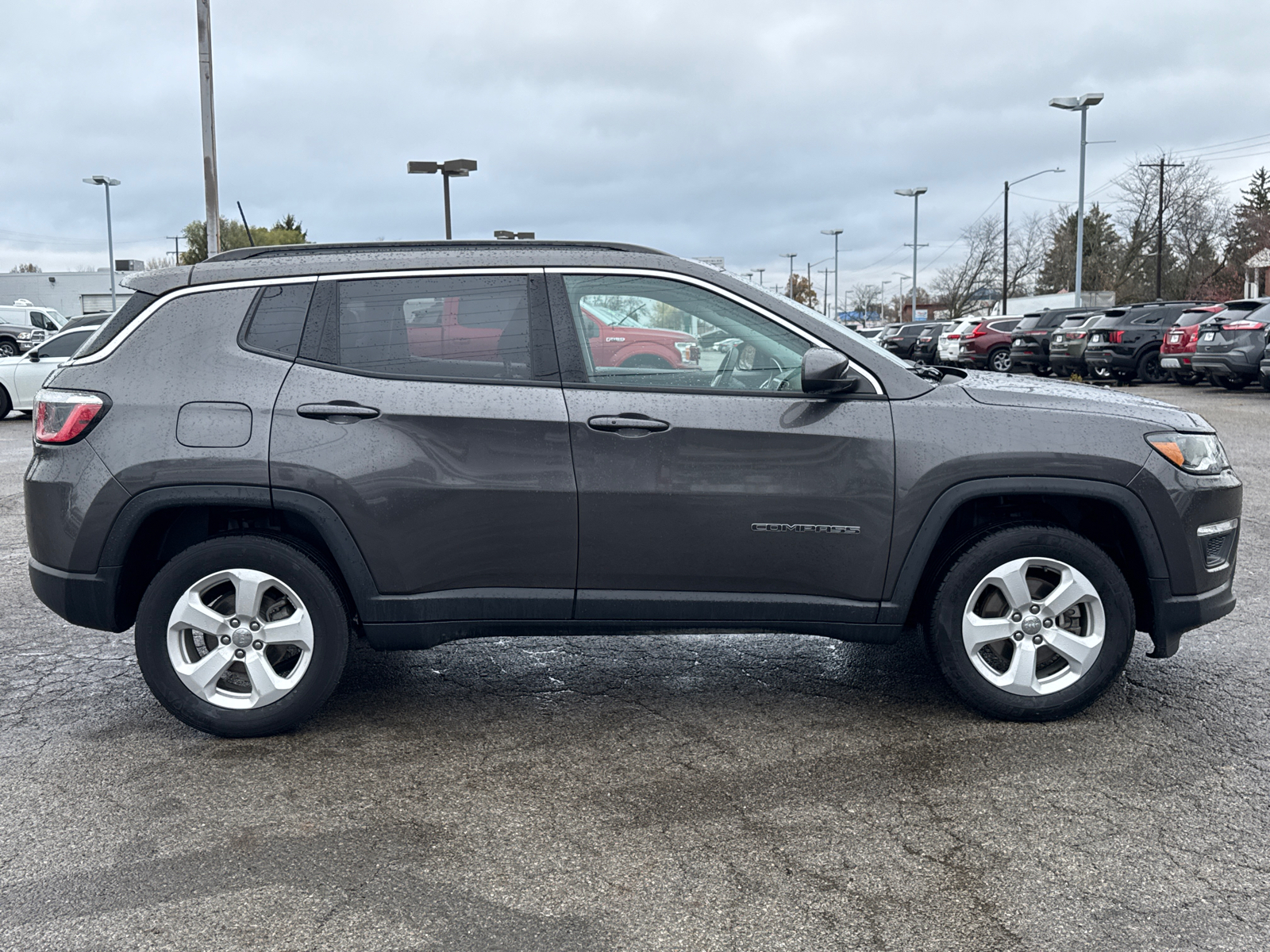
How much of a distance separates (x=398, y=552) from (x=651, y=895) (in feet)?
5.30

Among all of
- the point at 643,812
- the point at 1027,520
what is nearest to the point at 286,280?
the point at 643,812

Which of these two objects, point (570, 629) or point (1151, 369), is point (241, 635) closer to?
point (570, 629)

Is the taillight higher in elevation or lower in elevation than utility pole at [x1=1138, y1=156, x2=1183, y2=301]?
lower

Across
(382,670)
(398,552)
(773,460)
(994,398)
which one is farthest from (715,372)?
(382,670)

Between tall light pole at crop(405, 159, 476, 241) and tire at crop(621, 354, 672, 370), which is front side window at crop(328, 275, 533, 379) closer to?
tire at crop(621, 354, 672, 370)

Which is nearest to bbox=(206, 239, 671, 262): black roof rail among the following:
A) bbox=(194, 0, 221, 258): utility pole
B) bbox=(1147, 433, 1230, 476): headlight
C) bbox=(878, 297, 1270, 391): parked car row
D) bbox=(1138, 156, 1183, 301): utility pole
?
bbox=(1147, 433, 1230, 476): headlight

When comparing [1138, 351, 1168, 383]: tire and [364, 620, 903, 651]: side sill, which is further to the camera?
[1138, 351, 1168, 383]: tire

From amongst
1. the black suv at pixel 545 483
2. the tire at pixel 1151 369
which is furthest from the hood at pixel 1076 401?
the tire at pixel 1151 369

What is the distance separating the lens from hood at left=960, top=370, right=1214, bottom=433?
4199mm

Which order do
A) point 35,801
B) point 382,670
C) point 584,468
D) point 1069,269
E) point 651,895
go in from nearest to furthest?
point 651,895 < point 35,801 < point 584,468 < point 382,670 < point 1069,269

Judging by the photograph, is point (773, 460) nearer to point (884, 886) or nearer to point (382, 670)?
point (884, 886)

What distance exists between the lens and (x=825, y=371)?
400 cm

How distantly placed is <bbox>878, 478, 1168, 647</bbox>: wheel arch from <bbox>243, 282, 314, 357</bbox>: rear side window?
2.34 meters

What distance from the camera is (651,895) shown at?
119 inches
